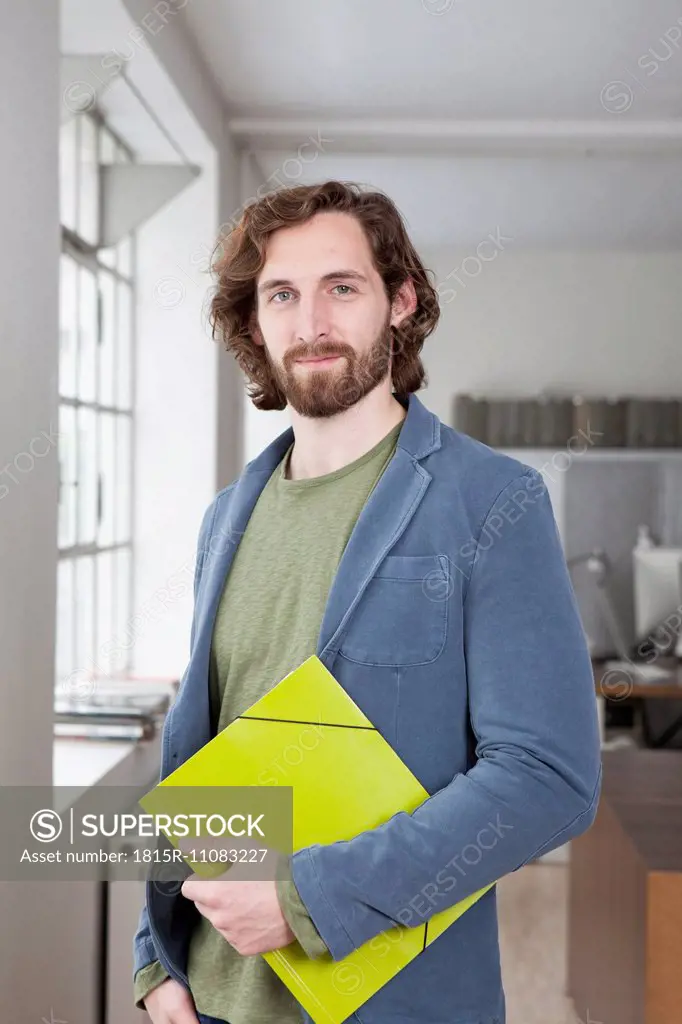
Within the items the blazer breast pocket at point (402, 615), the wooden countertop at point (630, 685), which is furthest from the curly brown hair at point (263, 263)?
the wooden countertop at point (630, 685)

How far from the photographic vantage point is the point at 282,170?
13.9 feet

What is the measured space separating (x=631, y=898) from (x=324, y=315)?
5.04ft

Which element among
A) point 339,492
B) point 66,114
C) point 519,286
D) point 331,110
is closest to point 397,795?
point 339,492

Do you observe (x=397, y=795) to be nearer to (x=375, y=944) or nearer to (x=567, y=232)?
(x=375, y=944)

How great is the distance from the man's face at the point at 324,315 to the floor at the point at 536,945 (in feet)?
6.67

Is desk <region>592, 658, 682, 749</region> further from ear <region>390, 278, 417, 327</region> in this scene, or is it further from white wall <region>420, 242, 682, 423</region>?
ear <region>390, 278, 417, 327</region>

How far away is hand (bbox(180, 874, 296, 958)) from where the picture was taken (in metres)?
0.95

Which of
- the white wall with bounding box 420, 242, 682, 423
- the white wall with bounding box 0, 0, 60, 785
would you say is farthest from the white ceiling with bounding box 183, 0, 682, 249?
the white wall with bounding box 0, 0, 60, 785

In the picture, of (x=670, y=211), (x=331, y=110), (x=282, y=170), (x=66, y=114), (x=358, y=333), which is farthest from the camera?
(x=670, y=211)

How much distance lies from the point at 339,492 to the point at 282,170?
338 cm

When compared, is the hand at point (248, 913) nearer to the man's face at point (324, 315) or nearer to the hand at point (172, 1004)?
the hand at point (172, 1004)

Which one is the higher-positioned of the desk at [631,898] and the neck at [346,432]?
the neck at [346,432]

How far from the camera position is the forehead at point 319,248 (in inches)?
45.6

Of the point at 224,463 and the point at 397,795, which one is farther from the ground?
the point at 224,463
